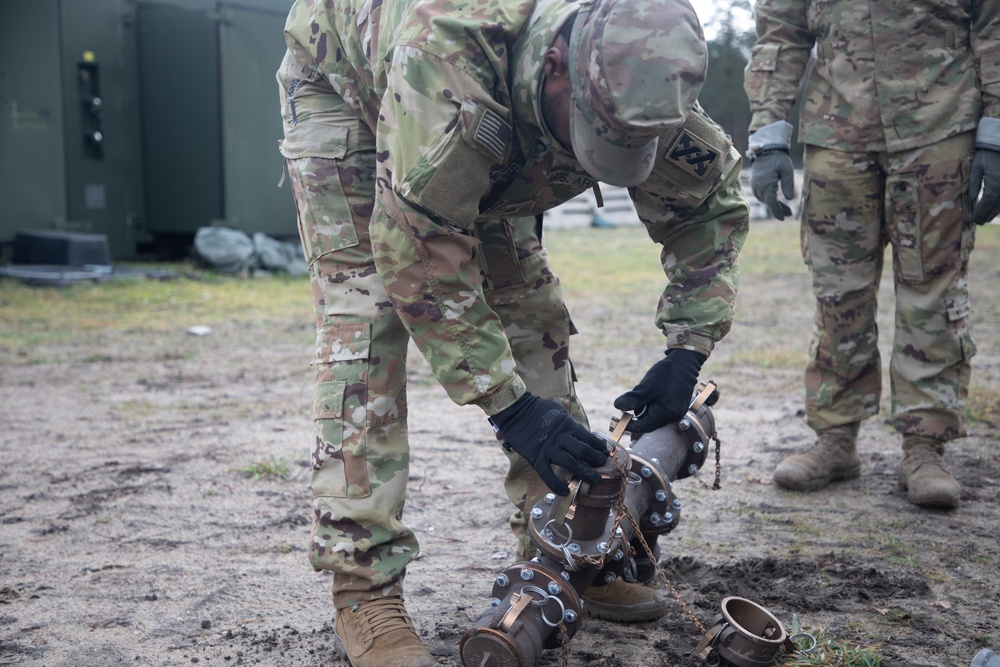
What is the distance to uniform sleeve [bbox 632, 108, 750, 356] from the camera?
242 cm

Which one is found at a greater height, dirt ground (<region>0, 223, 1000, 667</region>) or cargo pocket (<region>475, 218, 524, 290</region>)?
cargo pocket (<region>475, 218, 524, 290</region>)

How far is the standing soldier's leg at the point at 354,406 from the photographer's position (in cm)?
230

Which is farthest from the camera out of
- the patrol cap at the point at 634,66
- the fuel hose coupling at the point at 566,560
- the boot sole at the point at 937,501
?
the boot sole at the point at 937,501

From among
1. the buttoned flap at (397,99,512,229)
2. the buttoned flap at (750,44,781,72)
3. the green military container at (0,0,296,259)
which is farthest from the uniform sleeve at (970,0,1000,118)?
the green military container at (0,0,296,259)

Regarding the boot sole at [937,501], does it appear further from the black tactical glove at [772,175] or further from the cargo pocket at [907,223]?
the black tactical glove at [772,175]

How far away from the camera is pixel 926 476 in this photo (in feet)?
11.0

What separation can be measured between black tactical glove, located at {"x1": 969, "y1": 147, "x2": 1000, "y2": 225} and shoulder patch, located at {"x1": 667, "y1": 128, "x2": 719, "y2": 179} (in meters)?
1.48

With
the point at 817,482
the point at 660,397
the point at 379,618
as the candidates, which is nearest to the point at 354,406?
the point at 379,618

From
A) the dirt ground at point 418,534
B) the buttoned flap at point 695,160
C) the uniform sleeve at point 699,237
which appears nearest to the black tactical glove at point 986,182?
the dirt ground at point 418,534

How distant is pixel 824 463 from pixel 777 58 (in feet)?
5.24

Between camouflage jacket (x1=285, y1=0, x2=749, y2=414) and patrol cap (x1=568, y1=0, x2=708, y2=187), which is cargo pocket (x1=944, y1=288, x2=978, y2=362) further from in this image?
patrol cap (x1=568, y1=0, x2=708, y2=187)

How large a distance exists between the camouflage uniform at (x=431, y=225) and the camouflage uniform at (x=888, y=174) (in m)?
1.20

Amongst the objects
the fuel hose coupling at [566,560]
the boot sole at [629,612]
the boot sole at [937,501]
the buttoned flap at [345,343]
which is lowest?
the boot sole at [629,612]

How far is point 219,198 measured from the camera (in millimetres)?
10570
